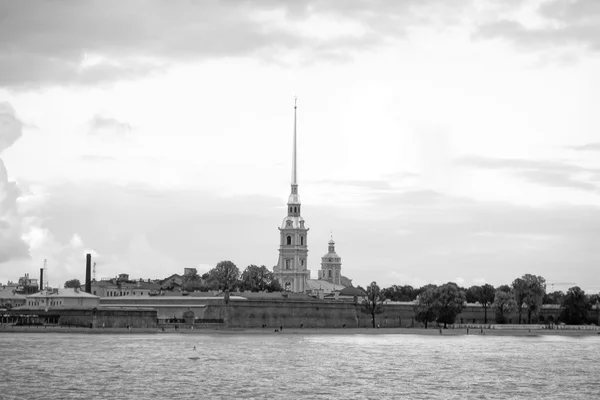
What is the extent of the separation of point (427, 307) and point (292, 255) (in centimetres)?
5559

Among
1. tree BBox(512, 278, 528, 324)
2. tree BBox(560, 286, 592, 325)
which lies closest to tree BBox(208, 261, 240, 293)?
tree BBox(512, 278, 528, 324)

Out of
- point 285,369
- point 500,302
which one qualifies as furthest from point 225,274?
point 285,369

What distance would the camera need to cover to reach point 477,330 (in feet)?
440

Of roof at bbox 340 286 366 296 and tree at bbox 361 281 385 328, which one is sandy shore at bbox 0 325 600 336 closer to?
tree at bbox 361 281 385 328

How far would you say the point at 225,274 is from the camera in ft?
590

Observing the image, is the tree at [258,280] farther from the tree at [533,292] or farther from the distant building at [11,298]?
the tree at [533,292]

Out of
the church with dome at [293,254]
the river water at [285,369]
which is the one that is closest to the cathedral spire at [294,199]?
the church with dome at [293,254]

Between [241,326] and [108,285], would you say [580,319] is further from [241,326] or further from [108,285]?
[108,285]

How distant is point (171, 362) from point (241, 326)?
5600 cm

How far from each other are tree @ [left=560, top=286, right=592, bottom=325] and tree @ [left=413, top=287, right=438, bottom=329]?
2796 centimetres

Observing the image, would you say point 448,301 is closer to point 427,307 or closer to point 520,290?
point 427,307

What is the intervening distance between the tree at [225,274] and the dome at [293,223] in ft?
40.9

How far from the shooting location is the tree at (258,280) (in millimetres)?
172938

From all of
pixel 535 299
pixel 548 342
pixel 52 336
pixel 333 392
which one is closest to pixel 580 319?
pixel 535 299
